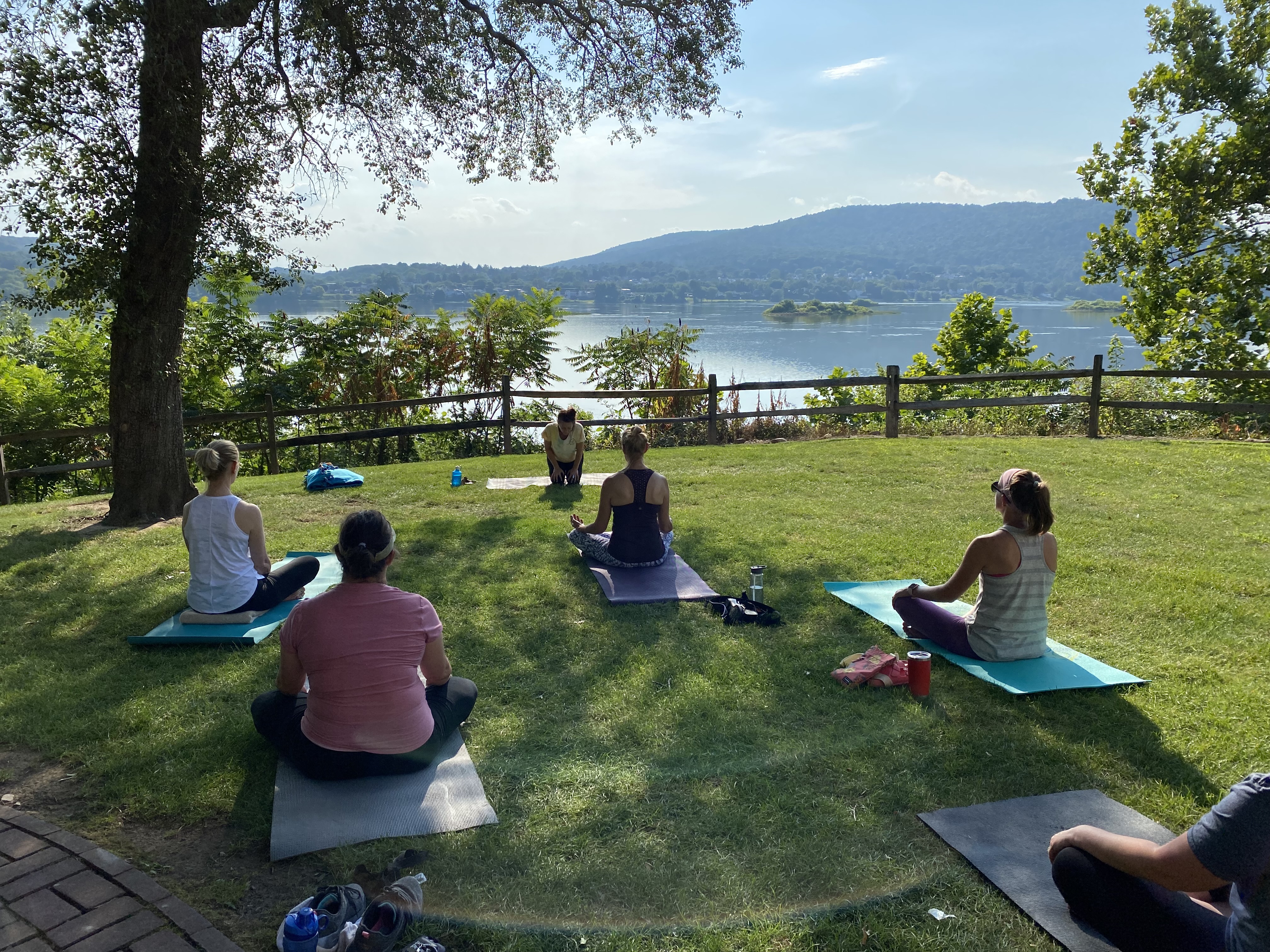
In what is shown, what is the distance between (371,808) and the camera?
3256 millimetres

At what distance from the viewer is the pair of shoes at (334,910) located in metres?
2.41

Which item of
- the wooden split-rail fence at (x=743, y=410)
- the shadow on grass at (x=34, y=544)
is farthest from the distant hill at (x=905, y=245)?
the shadow on grass at (x=34, y=544)

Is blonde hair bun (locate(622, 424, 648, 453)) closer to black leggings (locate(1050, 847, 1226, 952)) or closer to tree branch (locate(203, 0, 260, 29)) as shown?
black leggings (locate(1050, 847, 1226, 952))

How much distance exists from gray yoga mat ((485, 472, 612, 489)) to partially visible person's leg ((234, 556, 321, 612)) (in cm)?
424

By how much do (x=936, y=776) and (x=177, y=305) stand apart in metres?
7.71

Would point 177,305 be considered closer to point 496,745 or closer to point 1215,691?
point 496,745

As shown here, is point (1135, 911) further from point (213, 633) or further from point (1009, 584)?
point (213, 633)

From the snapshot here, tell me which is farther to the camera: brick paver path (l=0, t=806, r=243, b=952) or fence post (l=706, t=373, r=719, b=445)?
fence post (l=706, t=373, r=719, b=445)

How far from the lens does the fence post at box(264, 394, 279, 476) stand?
1212cm

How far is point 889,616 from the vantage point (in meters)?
5.29

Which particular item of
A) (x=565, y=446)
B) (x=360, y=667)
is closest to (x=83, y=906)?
(x=360, y=667)

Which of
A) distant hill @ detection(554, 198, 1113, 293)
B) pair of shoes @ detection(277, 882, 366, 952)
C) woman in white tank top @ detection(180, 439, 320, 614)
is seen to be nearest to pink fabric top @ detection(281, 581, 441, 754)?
pair of shoes @ detection(277, 882, 366, 952)

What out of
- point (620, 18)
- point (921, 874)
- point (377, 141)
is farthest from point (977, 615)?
point (620, 18)

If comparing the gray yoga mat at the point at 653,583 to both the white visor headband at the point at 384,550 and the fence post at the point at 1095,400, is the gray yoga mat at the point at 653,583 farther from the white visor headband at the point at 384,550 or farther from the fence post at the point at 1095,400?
the fence post at the point at 1095,400
